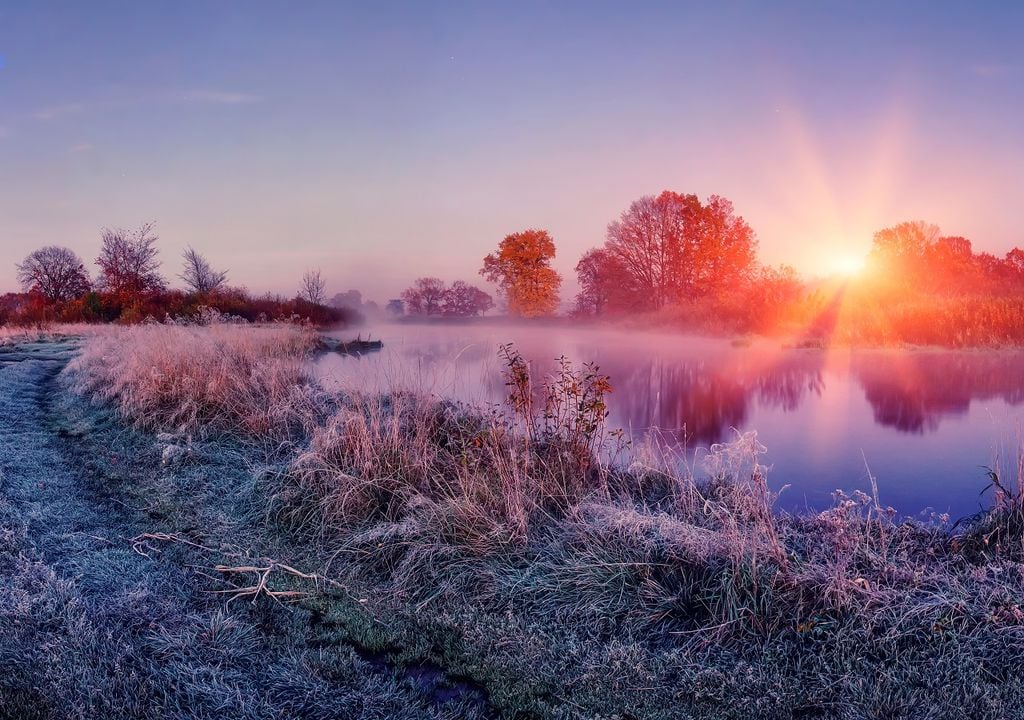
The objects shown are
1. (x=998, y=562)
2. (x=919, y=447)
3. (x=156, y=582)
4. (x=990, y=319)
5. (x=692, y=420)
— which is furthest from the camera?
(x=990, y=319)

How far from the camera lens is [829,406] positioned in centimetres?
1012

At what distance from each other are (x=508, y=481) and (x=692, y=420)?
19.3 ft

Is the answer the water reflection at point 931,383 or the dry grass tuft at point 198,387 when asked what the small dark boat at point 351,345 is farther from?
the water reflection at point 931,383

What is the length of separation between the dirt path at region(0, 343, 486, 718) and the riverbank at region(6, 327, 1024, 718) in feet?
0.06

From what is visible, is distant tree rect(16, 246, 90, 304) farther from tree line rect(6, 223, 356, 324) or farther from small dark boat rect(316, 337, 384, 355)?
small dark boat rect(316, 337, 384, 355)

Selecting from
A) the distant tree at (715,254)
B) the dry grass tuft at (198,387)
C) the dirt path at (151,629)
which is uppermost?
the distant tree at (715,254)

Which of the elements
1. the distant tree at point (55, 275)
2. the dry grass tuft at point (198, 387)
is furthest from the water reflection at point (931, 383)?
the distant tree at point (55, 275)

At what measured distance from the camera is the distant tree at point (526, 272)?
3562 centimetres

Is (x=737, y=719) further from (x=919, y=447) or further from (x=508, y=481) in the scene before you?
(x=919, y=447)

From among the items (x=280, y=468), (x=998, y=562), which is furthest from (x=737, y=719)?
(x=280, y=468)

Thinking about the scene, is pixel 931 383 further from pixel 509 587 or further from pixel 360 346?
pixel 360 346

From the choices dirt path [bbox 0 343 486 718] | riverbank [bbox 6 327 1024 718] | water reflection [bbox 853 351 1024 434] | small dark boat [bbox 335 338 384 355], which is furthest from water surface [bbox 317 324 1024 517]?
small dark boat [bbox 335 338 384 355]

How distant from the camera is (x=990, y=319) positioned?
1625cm

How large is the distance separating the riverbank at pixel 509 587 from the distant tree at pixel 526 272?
97.1 ft
